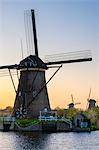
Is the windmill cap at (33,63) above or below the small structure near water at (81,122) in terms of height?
above

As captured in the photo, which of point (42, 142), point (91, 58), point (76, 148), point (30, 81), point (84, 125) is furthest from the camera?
point (84, 125)

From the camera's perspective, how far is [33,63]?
70.9 meters

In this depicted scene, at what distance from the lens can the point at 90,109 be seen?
11594cm

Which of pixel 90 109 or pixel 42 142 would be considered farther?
pixel 90 109

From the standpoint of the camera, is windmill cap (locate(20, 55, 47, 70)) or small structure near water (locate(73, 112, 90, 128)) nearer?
windmill cap (locate(20, 55, 47, 70))

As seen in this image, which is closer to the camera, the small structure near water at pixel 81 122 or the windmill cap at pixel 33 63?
the windmill cap at pixel 33 63

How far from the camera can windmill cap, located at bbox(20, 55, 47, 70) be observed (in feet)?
232

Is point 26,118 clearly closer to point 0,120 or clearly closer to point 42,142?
point 0,120

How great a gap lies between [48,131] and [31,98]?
14.9 ft

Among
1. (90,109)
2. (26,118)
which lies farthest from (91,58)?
(90,109)

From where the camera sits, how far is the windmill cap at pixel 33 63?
7069 cm

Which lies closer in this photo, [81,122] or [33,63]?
[33,63]

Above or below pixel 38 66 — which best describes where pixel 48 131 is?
below

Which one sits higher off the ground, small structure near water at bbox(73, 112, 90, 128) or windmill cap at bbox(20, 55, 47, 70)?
windmill cap at bbox(20, 55, 47, 70)
